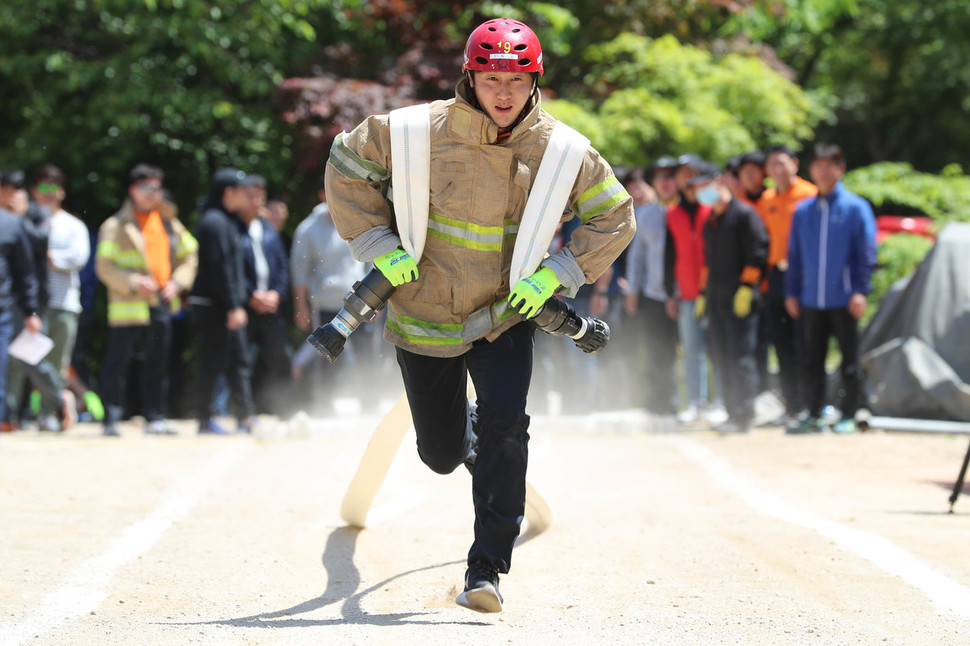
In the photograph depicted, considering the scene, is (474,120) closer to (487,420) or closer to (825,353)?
(487,420)

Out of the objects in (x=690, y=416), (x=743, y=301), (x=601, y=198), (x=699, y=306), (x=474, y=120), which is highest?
(x=474, y=120)

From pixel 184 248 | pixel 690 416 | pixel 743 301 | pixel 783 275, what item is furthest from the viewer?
pixel 690 416

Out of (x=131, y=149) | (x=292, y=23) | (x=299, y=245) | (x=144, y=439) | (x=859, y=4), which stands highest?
(x=859, y=4)

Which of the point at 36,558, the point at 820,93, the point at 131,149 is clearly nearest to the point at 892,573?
the point at 36,558

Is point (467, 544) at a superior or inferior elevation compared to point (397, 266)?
inferior

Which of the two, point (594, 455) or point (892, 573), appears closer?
point (892, 573)

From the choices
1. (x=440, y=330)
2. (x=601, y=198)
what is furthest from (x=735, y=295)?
(x=440, y=330)

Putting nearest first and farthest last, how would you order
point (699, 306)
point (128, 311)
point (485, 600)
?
1. point (485, 600)
2. point (128, 311)
3. point (699, 306)

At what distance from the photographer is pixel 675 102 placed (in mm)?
16609

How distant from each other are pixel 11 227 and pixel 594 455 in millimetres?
5480

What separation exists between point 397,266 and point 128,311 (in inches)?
288

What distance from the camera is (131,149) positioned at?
1631 centimetres

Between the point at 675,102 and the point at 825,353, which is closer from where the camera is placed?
the point at 825,353

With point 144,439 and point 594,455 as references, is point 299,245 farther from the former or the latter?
point 594,455
